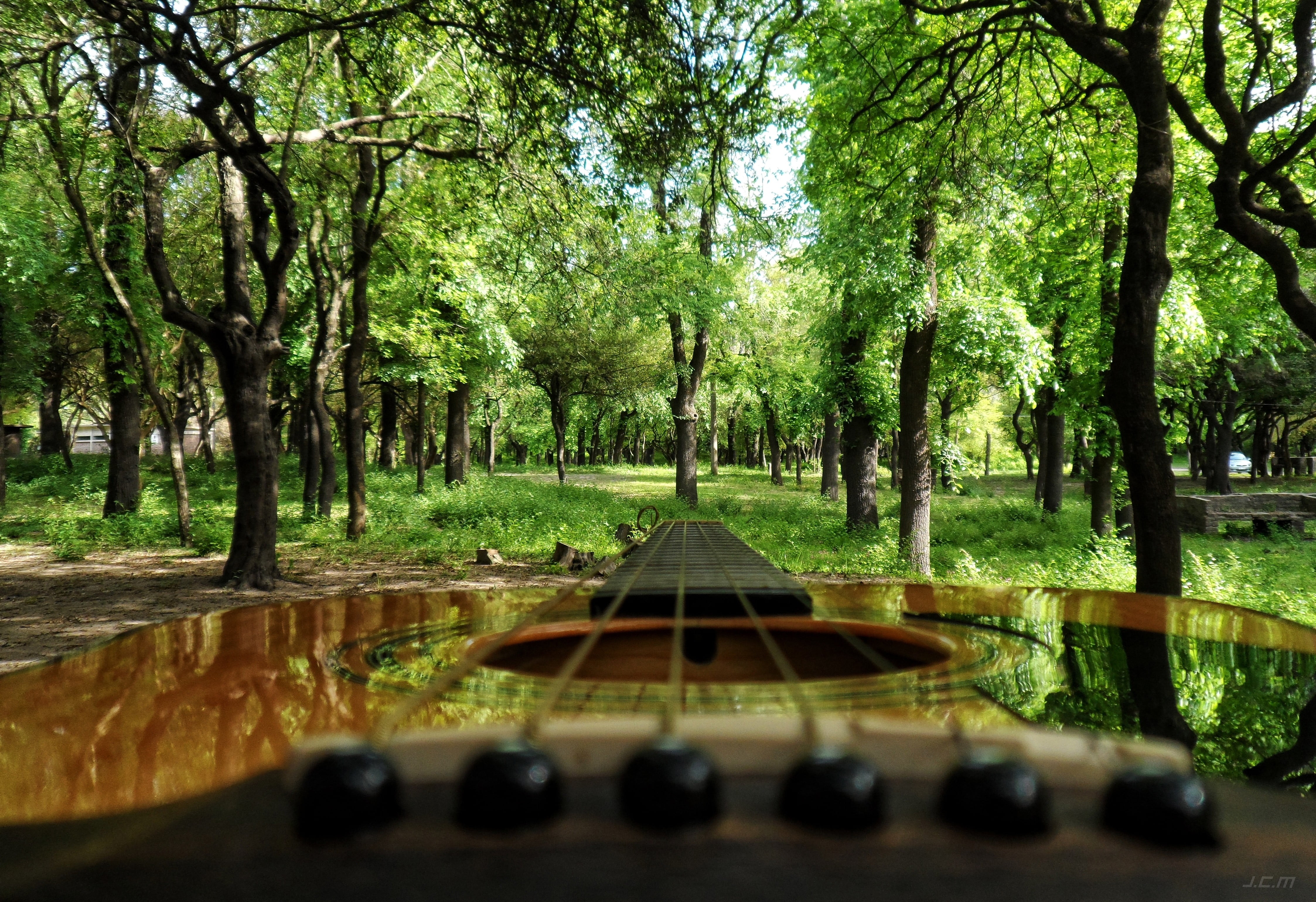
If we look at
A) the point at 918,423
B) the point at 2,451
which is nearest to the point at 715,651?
the point at 918,423

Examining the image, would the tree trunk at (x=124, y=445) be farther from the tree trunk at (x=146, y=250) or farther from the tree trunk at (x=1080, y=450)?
the tree trunk at (x=1080, y=450)

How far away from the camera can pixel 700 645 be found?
89.0 inches

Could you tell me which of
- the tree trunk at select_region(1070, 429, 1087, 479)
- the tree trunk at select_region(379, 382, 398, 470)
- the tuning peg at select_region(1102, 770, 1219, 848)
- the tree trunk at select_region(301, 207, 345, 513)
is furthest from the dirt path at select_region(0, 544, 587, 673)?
the tree trunk at select_region(1070, 429, 1087, 479)

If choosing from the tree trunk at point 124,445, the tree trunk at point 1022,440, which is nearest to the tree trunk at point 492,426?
the tree trunk at point 124,445

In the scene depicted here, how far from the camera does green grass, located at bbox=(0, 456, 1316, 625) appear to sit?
366 inches

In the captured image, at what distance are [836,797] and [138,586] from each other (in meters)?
10.5

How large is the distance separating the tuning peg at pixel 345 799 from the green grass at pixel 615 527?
8253 millimetres

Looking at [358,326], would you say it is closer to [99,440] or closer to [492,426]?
[492,426]

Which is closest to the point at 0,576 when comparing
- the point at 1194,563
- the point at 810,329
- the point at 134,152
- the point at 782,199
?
the point at 134,152

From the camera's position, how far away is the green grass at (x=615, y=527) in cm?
929

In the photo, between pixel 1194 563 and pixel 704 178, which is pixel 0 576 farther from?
pixel 1194 563

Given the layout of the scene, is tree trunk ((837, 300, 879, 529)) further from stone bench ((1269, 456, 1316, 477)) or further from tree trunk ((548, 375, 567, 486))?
stone bench ((1269, 456, 1316, 477))

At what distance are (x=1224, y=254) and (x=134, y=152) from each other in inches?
537

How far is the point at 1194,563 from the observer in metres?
8.12
